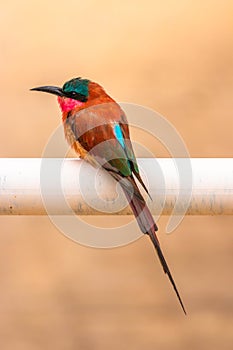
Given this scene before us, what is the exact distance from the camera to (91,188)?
1.30m

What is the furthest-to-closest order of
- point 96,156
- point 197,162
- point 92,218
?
point 92,218
point 96,156
point 197,162

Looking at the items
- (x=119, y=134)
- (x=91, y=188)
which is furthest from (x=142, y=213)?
(x=119, y=134)

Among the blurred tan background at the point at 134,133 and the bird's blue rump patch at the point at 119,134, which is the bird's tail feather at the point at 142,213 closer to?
the bird's blue rump patch at the point at 119,134

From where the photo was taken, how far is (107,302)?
10.1 ft

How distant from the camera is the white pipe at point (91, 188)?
1.26 m

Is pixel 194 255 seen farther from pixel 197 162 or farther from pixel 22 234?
pixel 197 162

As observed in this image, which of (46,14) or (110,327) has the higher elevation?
(46,14)

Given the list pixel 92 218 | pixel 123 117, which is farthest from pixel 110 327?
pixel 123 117

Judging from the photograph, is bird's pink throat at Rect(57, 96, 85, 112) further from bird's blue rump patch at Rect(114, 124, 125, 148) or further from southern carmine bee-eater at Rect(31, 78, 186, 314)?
bird's blue rump patch at Rect(114, 124, 125, 148)

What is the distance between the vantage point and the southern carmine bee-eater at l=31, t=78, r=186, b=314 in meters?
1.37

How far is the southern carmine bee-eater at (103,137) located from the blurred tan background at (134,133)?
1301 millimetres

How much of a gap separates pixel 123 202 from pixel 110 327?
5.70 ft

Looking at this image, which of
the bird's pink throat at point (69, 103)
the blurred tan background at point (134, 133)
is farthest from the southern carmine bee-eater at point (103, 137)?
the blurred tan background at point (134, 133)

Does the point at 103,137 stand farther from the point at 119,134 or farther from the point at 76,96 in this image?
the point at 76,96
